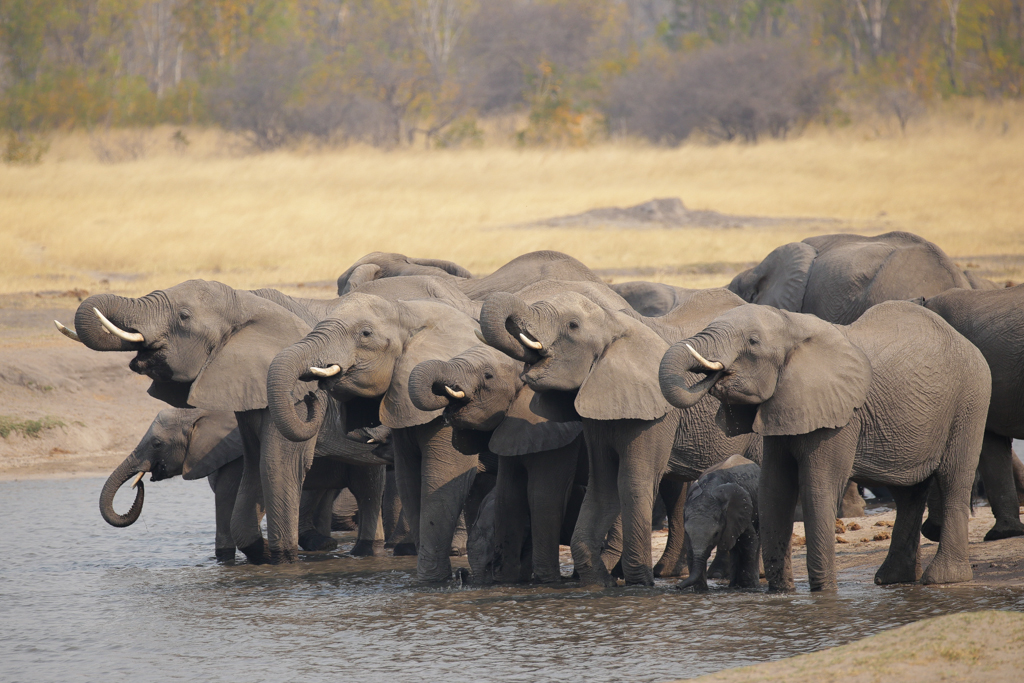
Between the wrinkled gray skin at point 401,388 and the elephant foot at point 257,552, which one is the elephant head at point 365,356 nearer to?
the wrinkled gray skin at point 401,388

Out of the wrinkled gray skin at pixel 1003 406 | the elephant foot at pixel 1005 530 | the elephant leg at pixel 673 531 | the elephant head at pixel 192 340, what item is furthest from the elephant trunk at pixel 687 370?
the elephant head at pixel 192 340

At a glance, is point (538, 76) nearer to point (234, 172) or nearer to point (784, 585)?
point (234, 172)

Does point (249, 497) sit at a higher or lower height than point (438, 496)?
lower

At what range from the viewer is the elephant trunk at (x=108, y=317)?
287 inches

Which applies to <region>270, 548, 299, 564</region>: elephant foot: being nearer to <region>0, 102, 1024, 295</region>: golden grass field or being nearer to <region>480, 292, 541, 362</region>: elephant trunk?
<region>480, 292, 541, 362</region>: elephant trunk

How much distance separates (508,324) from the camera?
645 centimetres

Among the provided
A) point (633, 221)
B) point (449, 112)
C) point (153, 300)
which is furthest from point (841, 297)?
point (449, 112)

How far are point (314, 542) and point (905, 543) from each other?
3.72 m

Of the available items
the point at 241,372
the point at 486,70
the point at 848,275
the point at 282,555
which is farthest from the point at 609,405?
the point at 486,70

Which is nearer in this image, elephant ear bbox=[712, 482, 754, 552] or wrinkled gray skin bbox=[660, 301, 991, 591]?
wrinkled gray skin bbox=[660, 301, 991, 591]

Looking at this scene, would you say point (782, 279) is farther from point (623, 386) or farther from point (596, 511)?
point (623, 386)

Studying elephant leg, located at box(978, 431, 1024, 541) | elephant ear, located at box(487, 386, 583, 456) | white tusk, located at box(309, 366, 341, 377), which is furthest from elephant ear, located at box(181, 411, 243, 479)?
elephant leg, located at box(978, 431, 1024, 541)

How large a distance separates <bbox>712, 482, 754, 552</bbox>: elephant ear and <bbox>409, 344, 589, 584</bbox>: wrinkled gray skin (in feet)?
2.28

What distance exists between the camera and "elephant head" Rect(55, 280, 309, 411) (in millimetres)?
7398
